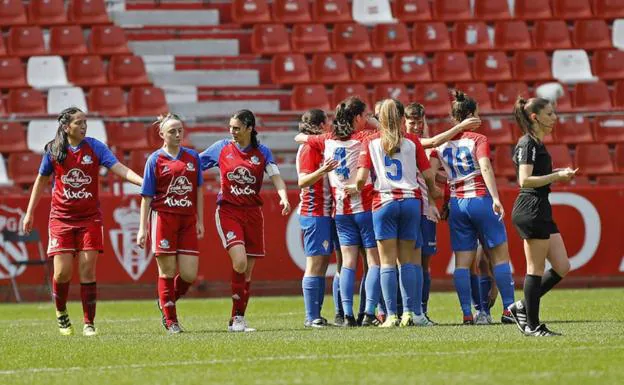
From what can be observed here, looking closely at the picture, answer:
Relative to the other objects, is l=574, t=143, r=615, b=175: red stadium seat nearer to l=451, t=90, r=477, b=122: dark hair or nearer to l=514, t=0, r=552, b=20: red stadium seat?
l=514, t=0, r=552, b=20: red stadium seat

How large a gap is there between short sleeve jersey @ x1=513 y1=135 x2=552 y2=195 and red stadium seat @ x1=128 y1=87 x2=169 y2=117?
44.3 ft

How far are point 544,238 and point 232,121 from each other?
Result: 3355 mm

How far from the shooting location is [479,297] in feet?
42.7

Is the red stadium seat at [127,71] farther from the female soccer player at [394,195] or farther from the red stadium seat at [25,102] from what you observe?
the female soccer player at [394,195]

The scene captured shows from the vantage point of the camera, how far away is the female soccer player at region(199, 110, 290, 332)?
12.1 metres

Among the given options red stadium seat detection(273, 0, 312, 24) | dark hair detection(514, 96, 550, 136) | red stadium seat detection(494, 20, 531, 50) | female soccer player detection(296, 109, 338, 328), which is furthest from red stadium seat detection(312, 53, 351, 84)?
dark hair detection(514, 96, 550, 136)

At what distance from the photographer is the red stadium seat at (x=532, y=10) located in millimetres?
25969

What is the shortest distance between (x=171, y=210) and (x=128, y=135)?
10.1 metres

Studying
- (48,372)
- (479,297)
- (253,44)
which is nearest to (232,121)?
Answer: (479,297)

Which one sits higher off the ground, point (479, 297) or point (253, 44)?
point (253, 44)

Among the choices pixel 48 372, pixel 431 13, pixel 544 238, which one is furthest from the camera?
pixel 431 13

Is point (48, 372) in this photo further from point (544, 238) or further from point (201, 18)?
point (201, 18)

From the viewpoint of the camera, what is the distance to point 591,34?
25.5 meters

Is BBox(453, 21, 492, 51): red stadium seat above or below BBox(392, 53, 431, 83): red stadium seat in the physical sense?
above
